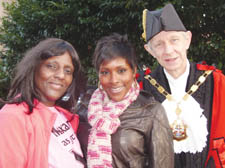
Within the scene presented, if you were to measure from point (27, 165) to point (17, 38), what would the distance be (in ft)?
13.3

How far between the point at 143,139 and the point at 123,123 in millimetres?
190

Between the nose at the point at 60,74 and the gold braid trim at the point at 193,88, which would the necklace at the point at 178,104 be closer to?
the gold braid trim at the point at 193,88

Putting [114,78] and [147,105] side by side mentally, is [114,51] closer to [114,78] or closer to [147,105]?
[114,78]

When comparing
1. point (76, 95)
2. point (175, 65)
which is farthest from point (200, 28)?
point (76, 95)

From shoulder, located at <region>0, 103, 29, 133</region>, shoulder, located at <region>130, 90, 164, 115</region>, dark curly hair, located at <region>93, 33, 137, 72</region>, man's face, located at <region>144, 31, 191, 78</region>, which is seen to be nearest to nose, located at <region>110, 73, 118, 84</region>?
dark curly hair, located at <region>93, 33, 137, 72</region>

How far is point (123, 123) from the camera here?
1.82m

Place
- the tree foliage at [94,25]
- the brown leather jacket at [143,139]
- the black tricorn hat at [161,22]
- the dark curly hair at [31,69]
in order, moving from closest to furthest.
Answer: the dark curly hair at [31,69], the brown leather jacket at [143,139], the black tricorn hat at [161,22], the tree foliage at [94,25]

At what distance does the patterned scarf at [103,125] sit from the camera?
1.76m

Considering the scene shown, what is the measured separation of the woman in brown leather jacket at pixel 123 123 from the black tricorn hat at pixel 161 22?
34 centimetres

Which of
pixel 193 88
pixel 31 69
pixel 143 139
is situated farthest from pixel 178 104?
pixel 31 69

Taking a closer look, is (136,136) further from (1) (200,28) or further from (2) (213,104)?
(1) (200,28)

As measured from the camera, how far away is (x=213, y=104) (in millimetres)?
2068

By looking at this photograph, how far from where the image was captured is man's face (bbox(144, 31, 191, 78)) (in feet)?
6.81

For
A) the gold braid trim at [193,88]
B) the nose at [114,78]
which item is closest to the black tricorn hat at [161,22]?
the gold braid trim at [193,88]
